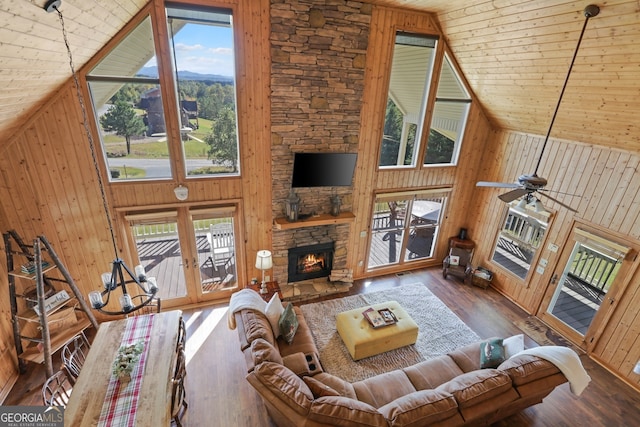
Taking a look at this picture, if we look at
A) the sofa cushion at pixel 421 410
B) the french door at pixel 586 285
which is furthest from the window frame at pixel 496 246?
the sofa cushion at pixel 421 410

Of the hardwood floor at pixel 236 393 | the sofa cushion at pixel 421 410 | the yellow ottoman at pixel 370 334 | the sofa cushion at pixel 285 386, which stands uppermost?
the sofa cushion at pixel 285 386

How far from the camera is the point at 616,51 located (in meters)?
3.38

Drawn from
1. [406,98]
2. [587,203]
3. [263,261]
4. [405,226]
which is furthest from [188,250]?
[587,203]

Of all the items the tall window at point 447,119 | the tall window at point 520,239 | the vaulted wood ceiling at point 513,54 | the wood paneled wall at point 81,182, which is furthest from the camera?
the tall window at point 447,119

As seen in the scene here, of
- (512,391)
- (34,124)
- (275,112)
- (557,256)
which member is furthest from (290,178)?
(557,256)

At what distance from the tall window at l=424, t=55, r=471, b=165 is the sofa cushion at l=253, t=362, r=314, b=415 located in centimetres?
498

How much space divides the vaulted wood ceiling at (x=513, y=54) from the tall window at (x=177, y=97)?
1.34ft

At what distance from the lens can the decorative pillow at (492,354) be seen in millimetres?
3883

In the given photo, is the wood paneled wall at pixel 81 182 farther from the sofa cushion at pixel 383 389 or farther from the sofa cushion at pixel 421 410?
the sofa cushion at pixel 421 410

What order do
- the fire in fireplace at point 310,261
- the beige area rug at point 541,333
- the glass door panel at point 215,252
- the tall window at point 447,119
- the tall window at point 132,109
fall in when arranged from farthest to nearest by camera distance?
1. the fire in fireplace at point 310,261
2. the tall window at point 447,119
3. the glass door panel at point 215,252
4. the beige area rug at point 541,333
5. the tall window at point 132,109

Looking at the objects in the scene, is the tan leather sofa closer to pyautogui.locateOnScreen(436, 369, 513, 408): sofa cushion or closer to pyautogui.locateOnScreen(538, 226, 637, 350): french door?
pyautogui.locateOnScreen(436, 369, 513, 408): sofa cushion

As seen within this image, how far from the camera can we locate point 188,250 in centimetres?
535

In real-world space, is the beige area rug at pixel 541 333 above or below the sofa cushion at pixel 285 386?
below

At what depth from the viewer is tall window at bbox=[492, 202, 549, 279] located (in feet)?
18.9
